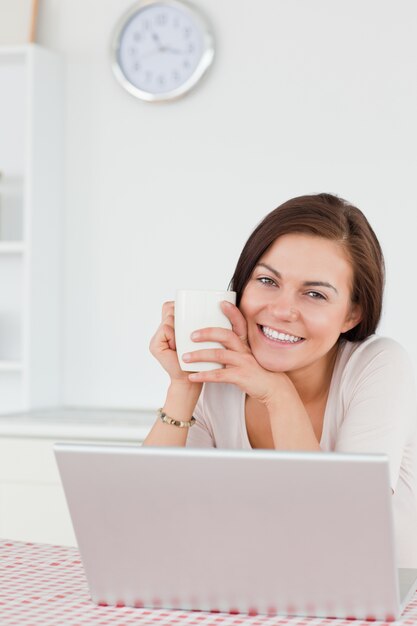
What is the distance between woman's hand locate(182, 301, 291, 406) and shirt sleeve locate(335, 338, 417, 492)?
0.41 feet

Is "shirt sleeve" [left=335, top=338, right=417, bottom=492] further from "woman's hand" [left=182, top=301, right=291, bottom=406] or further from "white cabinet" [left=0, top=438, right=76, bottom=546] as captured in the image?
"white cabinet" [left=0, top=438, right=76, bottom=546]

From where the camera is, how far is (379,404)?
1678 mm

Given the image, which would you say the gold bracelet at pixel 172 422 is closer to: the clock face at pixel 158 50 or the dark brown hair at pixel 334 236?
the dark brown hair at pixel 334 236

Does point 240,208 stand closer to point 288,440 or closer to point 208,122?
point 208,122

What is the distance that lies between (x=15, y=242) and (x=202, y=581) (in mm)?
2394

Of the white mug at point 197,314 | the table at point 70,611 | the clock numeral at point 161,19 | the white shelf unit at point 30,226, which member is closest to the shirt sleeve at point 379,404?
the white mug at point 197,314

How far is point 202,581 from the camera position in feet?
3.76

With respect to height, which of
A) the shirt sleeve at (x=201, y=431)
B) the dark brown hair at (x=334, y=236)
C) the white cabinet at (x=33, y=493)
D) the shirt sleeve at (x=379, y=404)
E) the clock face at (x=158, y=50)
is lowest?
the white cabinet at (x=33, y=493)

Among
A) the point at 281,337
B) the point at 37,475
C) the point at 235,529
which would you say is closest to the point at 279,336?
the point at 281,337

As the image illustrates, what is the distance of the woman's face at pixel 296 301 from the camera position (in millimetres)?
1722

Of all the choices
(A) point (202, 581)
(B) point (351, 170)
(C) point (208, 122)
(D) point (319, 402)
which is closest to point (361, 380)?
(D) point (319, 402)

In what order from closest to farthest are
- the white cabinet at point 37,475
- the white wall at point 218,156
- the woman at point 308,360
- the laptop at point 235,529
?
the laptop at point 235,529, the woman at point 308,360, the white cabinet at point 37,475, the white wall at point 218,156

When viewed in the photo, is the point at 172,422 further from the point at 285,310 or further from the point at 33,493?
the point at 33,493

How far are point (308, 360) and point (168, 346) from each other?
24 centimetres
